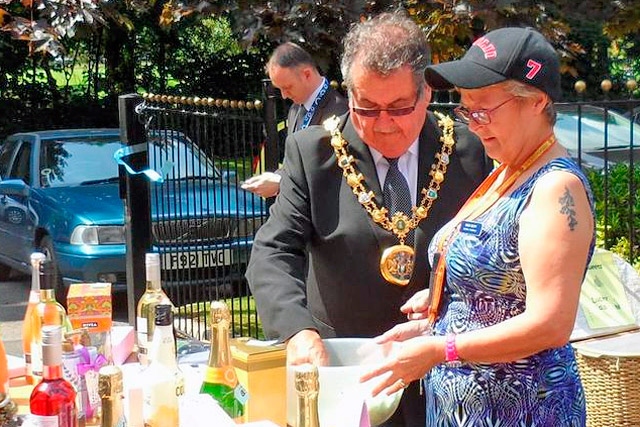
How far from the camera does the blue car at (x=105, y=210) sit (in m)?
5.81

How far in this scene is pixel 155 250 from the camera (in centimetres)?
577

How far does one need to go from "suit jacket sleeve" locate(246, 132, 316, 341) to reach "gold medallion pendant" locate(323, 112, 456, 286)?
0.42 feet

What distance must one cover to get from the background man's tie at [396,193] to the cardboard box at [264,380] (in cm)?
59

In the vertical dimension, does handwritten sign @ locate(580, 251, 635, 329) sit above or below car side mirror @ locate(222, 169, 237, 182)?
below

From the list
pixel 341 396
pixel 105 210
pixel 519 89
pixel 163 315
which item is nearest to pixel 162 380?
pixel 163 315

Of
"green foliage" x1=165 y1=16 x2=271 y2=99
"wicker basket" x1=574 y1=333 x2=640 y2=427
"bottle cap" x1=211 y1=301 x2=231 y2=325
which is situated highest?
"green foliage" x1=165 y1=16 x2=271 y2=99

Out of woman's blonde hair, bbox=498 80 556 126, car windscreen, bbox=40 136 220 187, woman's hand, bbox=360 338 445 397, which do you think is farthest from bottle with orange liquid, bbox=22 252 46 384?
car windscreen, bbox=40 136 220 187

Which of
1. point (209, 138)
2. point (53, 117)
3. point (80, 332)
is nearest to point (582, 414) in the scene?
point (80, 332)

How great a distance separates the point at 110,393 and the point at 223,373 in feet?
1.51

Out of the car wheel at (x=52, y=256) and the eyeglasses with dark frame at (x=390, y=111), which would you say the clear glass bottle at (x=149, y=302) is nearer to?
the eyeglasses with dark frame at (x=390, y=111)

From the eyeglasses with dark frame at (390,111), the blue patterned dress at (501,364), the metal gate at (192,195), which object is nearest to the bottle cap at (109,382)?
the blue patterned dress at (501,364)

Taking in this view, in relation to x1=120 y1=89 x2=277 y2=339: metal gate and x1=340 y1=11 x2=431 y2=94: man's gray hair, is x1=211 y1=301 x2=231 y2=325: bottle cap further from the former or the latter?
x1=120 y1=89 x2=277 y2=339: metal gate

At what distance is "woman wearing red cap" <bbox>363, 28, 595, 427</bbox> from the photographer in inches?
72.4

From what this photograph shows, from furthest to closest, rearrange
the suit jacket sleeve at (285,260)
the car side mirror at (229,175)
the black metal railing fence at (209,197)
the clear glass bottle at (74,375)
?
the car side mirror at (229,175) < the black metal railing fence at (209,197) < the suit jacket sleeve at (285,260) < the clear glass bottle at (74,375)
